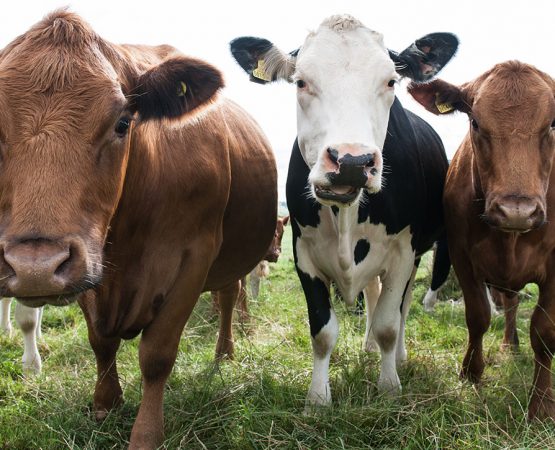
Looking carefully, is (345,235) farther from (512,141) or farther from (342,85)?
(512,141)

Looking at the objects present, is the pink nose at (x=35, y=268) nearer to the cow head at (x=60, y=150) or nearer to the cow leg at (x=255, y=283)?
the cow head at (x=60, y=150)

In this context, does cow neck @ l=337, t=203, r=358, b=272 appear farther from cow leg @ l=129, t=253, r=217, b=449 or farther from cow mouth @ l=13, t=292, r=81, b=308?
cow mouth @ l=13, t=292, r=81, b=308

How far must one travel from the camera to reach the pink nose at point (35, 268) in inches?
108

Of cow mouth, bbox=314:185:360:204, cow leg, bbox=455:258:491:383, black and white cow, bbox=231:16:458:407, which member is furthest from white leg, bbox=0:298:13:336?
cow leg, bbox=455:258:491:383

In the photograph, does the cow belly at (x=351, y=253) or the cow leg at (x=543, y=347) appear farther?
the cow belly at (x=351, y=253)

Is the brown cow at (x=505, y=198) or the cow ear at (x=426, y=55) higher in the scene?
the cow ear at (x=426, y=55)

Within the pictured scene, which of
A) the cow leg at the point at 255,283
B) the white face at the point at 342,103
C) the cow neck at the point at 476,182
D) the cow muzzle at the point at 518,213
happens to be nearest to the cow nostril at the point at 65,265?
the white face at the point at 342,103

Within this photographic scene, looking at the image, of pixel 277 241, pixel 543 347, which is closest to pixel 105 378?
pixel 543 347

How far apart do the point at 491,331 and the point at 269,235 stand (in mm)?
2925

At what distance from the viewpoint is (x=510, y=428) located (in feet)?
13.1

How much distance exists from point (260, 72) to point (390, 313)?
1965 millimetres

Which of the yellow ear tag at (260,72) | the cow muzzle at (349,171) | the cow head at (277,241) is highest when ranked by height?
the yellow ear tag at (260,72)

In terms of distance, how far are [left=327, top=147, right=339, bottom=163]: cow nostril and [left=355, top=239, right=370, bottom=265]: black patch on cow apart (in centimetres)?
121

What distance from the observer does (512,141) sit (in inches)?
173
